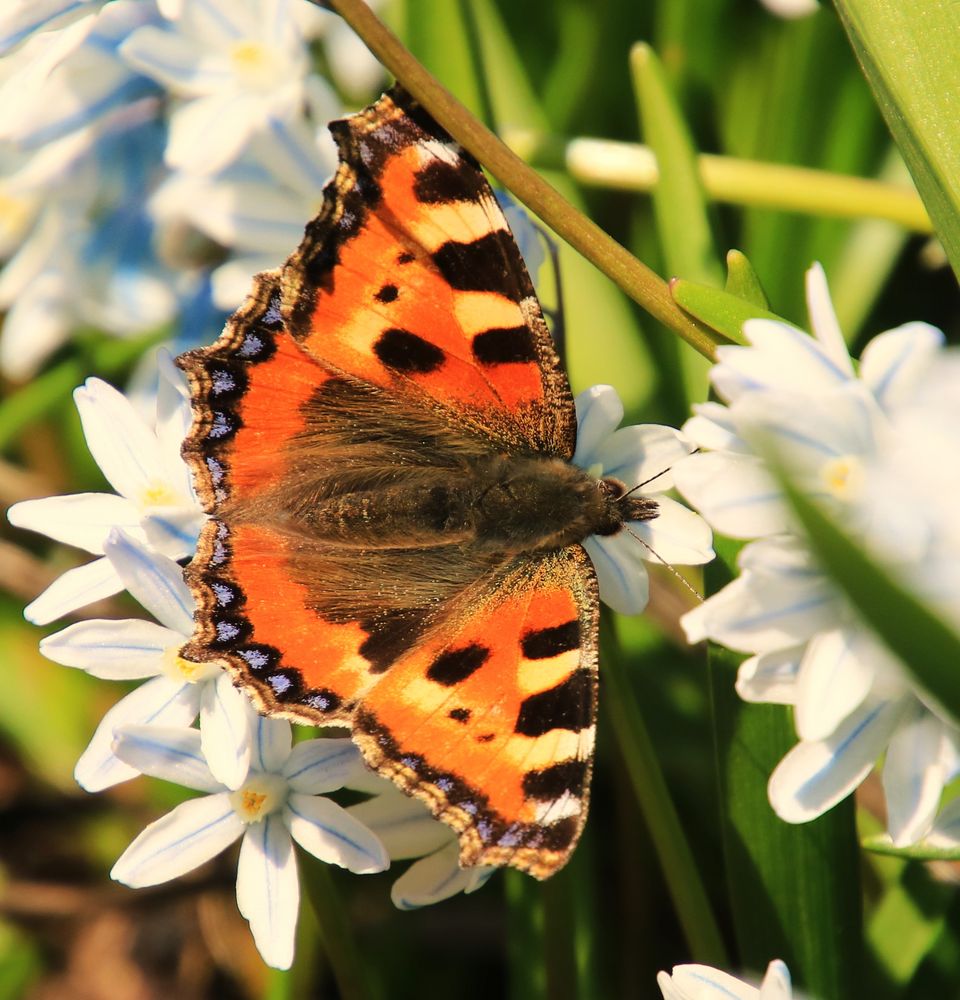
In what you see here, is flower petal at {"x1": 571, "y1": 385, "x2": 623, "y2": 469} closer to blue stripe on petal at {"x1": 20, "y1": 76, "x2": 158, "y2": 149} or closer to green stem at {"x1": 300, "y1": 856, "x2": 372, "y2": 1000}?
green stem at {"x1": 300, "y1": 856, "x2": 372, "y2": 1000}

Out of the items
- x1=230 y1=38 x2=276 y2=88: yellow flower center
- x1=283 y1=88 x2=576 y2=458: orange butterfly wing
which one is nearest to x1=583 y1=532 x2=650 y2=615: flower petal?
x1=283 y1=88 x2=576 y2=458: orange butterfly wing

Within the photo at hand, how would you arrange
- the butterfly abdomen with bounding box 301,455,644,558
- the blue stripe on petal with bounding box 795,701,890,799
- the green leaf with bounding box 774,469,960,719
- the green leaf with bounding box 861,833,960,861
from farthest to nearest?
the butterfly abdomen with bounding box 301,455,644,558, the green leaf with bounding box 861,833,960,861, the blue stripe on petal with bounding box 795,701,890,799, the green leaf with bounding box 774,469,960,719

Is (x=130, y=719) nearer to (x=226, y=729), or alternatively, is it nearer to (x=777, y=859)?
(x=226, y=729)

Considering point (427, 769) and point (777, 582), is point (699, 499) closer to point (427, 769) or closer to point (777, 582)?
point (777, 582)

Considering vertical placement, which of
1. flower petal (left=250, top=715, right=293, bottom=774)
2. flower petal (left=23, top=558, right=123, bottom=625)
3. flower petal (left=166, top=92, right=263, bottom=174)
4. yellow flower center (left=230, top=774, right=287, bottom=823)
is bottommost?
yellow flower center (left=230, top=774, right=287, bottom=823)

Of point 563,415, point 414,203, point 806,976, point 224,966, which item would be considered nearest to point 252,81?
point 414,203

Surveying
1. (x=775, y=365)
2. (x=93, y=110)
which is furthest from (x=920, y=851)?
(x=93, y=110)
